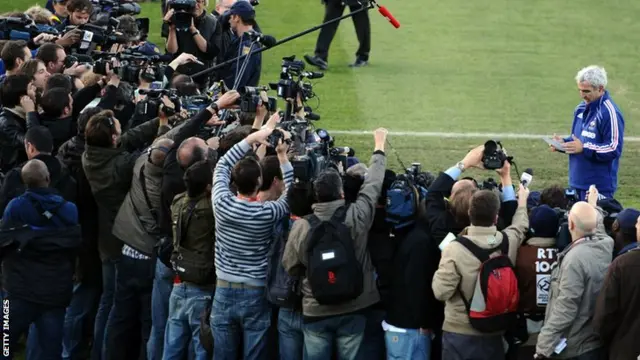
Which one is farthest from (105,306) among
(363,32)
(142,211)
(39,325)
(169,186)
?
(363,32)

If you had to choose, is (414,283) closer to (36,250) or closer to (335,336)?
(335,336)

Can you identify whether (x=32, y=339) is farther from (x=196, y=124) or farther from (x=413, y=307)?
(x=413, y=307)

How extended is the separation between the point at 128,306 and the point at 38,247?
86 centimetres

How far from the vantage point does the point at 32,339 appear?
8.73 metres

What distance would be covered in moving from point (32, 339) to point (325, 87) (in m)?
8.88

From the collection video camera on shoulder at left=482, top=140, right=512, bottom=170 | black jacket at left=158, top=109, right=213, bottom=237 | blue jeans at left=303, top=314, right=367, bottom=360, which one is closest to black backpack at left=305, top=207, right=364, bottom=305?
blue jeans at left=303, top=314, right=367, bottom=360

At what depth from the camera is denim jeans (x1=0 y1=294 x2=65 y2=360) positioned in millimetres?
8445

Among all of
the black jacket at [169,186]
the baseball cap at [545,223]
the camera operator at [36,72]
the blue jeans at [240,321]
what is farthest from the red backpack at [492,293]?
the camera operator at [36,72]

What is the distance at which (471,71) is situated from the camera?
18.3 m

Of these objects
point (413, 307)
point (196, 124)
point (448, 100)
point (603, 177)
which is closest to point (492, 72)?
point (448, 100)

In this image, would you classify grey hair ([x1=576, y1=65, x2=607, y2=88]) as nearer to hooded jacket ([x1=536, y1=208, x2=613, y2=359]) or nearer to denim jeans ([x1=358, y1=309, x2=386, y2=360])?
hooded jacket ([x1=536, y1=208, x2=613, y2=359])

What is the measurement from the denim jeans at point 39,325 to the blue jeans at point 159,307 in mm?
620

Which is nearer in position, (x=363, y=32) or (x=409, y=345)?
(x=409, y=345)

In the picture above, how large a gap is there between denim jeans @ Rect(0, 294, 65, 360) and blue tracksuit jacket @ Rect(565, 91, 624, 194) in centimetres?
464
